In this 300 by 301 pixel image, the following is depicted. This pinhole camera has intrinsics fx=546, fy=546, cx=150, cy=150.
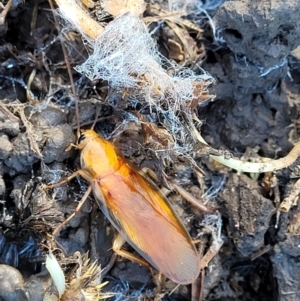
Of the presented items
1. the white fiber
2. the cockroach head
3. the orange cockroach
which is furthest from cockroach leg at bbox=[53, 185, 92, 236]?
the white fiber

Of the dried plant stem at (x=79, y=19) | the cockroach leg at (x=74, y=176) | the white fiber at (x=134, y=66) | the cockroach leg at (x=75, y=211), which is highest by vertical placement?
the dried plant stem at (x=79, y=19)

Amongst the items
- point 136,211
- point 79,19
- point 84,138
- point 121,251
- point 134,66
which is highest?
point 79,19

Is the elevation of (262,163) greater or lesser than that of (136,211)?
lesser

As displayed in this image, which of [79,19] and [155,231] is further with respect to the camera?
[155,231]

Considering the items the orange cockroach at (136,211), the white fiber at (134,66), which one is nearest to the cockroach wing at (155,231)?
the orange cockroach at (136,211)

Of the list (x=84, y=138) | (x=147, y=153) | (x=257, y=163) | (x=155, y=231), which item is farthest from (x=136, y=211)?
(x=257, y=163)

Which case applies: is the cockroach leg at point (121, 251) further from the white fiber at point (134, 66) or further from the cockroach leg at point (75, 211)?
the white fiber at point (134, 66)

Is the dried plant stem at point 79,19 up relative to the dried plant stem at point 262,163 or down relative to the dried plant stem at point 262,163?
up

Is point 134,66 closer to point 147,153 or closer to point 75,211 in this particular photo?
point 147,153
